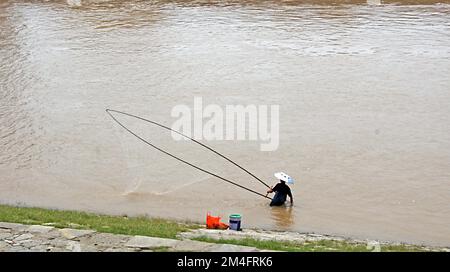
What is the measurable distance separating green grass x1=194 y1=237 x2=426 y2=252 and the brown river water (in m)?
1.70

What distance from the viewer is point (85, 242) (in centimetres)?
855

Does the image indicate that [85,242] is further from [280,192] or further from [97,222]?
[280,192]

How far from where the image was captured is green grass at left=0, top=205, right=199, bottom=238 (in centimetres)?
938

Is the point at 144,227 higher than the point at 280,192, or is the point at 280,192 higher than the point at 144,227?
the point at 144,227

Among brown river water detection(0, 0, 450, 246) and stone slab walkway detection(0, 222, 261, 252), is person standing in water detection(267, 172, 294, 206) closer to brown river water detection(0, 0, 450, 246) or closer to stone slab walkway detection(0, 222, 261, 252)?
brown river water detection(0, 0, 450, 246)

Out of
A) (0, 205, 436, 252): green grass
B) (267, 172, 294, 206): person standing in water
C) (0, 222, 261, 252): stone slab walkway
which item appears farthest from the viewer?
(267, 172, 294, 206): person standing in water

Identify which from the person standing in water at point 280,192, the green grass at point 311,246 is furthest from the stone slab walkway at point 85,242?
the person standing in water at point 280,192

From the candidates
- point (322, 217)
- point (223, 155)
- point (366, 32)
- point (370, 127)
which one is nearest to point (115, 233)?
point (322, 217)

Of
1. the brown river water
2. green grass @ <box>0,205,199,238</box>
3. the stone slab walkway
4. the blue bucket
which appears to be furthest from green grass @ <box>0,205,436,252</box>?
the brown river water

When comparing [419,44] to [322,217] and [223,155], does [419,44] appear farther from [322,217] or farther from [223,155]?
[322,217]

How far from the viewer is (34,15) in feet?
116

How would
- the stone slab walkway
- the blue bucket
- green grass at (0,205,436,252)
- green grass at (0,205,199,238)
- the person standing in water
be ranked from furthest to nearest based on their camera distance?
1. the person standing in water
2. the blue bucket
3. green grass at (0,205,199,238)
4. green grass at (0,205,436,252)
5. the stone slab walkway

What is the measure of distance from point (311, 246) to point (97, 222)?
121 inches

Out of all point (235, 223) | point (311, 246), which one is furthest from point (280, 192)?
point (311, 246)
